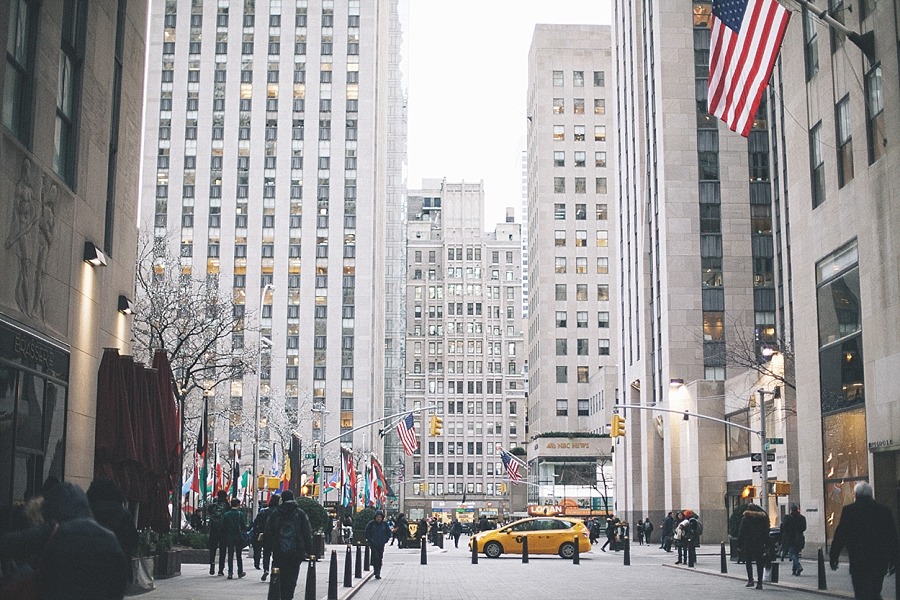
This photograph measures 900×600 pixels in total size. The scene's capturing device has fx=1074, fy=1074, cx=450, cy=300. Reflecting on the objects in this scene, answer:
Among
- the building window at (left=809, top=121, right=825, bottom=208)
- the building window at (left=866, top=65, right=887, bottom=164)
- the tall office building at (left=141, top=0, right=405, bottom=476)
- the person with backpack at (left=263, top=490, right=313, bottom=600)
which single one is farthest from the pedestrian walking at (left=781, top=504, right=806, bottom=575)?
the tall office building at (left=141, top=0, right=405, bottom=476)

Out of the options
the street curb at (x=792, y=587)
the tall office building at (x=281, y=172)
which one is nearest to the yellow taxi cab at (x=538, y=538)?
the street curb at (x=792, y=587)

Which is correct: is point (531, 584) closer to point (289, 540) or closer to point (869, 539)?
point (289, 540)

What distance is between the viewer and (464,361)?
184125 millimetres

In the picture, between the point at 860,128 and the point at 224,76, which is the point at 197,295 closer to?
the point at 860,128

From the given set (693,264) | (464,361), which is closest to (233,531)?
(693,264)

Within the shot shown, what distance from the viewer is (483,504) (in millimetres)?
170875

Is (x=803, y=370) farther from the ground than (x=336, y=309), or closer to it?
closer to it

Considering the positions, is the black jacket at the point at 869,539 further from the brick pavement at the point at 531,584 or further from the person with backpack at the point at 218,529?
the person with backpack at the point at 218,529

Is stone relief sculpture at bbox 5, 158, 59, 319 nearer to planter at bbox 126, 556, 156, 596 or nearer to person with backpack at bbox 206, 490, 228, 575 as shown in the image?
planter at bbox 126, 556, 156, 596

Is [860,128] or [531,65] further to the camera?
[531,65]

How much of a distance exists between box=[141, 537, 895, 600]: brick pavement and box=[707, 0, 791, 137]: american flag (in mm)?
10259

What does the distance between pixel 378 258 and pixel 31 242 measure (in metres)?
122

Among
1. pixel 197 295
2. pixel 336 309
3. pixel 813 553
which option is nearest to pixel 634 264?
pixel 197 295

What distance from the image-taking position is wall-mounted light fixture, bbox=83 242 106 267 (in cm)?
2014
